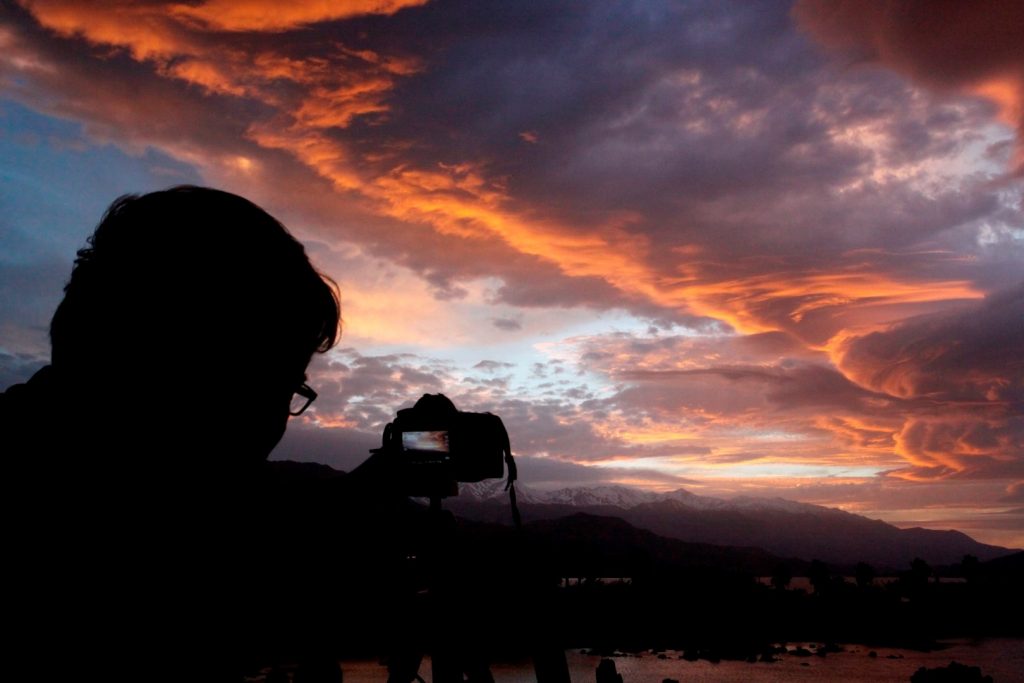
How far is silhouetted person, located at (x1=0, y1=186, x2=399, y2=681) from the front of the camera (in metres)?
0.98

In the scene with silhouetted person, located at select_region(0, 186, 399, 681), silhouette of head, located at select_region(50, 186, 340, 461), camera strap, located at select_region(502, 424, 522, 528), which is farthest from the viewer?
camera strap, located at select_region(502, 424, 522, 528)

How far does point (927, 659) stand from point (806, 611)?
821 inches

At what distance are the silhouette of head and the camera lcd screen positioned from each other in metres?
1.30

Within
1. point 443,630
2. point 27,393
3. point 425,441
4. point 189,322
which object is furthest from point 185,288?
point 443,630

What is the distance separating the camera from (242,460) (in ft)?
3.88

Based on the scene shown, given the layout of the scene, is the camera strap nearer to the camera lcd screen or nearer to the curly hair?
the camera lcd screen

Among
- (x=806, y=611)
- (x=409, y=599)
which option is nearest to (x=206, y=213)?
(x=409, y=599)

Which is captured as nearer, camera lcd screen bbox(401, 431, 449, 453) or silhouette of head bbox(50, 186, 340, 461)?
silhouette of head bbox(50, 186, 340, 461)

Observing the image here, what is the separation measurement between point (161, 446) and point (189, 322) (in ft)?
0.79

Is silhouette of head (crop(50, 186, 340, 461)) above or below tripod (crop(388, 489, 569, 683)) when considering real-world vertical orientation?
above

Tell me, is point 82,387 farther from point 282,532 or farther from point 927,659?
point 927,659

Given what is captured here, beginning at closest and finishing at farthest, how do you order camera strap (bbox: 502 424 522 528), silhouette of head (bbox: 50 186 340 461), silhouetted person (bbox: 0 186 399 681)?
1. silhouetted person (bbox: 0 186 399 681)
2. silhouette of head (bbox: 50 186 340 461)
3. camera strap (bbox: 502 424 522 528)

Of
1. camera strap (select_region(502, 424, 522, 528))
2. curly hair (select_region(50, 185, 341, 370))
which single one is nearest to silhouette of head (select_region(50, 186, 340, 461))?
curly hair (select_region(50, 185, 341, 370))

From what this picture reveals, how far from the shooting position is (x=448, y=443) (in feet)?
8.83
